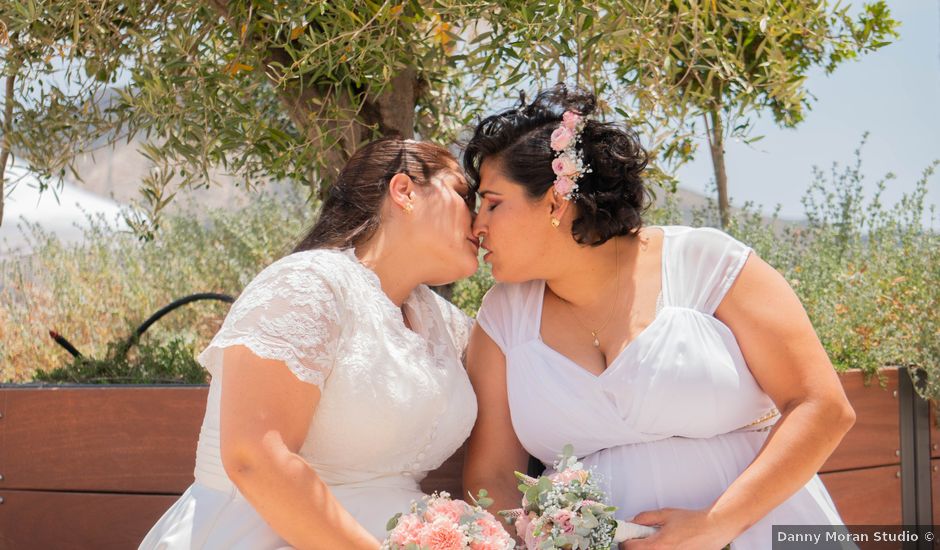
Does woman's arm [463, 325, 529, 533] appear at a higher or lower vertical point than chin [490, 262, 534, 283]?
lower

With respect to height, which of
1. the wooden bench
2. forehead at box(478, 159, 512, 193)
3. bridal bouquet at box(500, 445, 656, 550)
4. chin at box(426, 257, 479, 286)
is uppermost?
forehead at box(478, 159, 512, 193)

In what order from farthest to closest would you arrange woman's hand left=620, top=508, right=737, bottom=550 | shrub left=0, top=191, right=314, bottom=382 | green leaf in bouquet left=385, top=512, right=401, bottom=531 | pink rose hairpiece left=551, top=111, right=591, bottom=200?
shrub left=0, top=191, right=314, bottom=382 → pink rose hairpiece left=551, top=111, right=591, bottom=200 → woman's hand left=620, top=508, right=737, bottom=550 → green leaf in bouquet left=385, top=512, right=401, bottom=531

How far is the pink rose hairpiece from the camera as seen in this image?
2377 mm

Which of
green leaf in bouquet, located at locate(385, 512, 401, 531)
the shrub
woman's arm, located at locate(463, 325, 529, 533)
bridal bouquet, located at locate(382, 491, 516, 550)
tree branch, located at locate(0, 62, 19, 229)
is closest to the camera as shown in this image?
bridal bouquet, located at locate(382, 491, 516, 550)

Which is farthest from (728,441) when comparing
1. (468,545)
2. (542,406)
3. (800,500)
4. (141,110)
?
(141,110)

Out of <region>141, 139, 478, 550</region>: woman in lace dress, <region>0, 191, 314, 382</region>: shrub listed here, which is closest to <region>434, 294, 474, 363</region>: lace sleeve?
<region>141, 139, 478, 550</region>: woman in lace dress

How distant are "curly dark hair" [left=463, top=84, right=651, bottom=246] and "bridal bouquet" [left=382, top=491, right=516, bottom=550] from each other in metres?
0.84

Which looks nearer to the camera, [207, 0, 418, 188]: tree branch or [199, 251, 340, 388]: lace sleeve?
[199, 251, 340, 388]: lace sleeve

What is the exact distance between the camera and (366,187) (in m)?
2.42

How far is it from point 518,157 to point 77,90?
5.52ft

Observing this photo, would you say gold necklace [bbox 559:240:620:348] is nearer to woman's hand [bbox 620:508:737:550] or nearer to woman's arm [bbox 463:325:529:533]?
woman's arm [bbox 463:325:529:533]

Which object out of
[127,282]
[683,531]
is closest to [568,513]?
[683,531]

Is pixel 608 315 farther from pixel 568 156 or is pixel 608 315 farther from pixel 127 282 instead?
pixel 127 282

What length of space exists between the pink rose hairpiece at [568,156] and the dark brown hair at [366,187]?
12.5 inches
